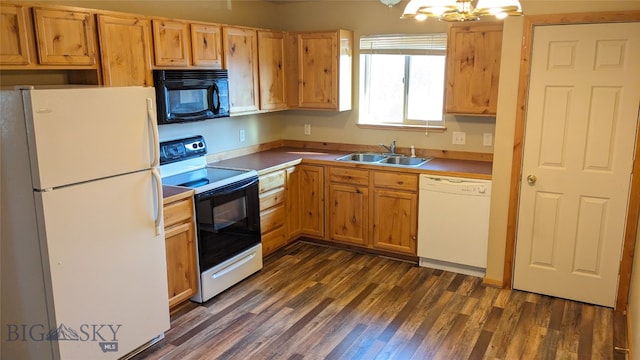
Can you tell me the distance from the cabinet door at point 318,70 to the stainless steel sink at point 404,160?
28.8 inches

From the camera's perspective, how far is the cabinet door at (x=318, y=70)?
4648 millimetres

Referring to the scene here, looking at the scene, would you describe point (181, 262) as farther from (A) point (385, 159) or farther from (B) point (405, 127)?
(B) point (405, 127)

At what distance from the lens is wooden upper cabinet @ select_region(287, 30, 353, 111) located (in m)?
4.64

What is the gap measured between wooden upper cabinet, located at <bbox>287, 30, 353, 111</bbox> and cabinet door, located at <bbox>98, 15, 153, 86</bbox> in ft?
5.87

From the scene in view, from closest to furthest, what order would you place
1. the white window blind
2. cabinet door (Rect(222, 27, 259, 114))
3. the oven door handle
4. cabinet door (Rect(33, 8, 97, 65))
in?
cabinet door (Rect(33, 8, 97, 65)) < the oven door handle < cabinet door (Rect(222, 27, 259, 114)) < the white window blind

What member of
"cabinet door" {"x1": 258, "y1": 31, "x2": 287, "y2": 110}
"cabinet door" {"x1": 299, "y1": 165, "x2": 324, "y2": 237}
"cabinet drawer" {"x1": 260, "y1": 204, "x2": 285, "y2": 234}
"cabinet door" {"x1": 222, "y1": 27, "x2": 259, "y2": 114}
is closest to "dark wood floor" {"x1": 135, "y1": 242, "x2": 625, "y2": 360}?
"cabinet drawer" {"x1": 260, "y1": 204, "x2": 285, "y2": 234}

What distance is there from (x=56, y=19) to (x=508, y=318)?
341 cm

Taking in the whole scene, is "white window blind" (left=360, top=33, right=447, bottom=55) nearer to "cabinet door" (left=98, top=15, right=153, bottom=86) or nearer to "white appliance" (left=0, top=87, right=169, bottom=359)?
"cabinet door" (left=98, top=15, right=153, bottom=86)

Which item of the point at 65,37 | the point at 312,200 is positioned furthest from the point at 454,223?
the point at 65,37

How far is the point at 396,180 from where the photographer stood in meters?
4.20

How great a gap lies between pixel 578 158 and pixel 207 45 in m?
2.87

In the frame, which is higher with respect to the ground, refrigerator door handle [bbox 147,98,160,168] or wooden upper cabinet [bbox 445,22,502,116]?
wooden upper cabinet [bbox 445,22,502,116]

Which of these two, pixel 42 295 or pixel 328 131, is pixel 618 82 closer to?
pixel 328 131

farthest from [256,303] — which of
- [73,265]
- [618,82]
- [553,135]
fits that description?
[618,82]
